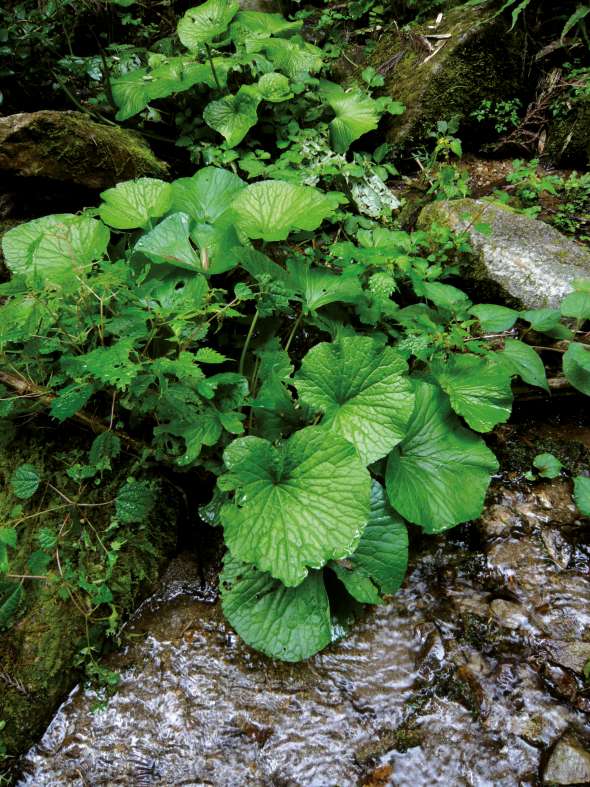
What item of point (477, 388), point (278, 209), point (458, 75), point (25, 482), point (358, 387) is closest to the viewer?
point (25, 482)

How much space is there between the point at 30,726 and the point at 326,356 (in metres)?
1.53

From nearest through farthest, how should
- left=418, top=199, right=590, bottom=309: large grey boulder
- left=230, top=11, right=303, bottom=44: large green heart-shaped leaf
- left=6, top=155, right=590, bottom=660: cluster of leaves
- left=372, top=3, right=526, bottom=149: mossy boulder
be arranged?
left=6, top=155, right=590, bottom=660: cluster of leaves → left=418, top=199, right=590, bottom=309: large grey boulder → left=230, top=11, right=303, bottom=44: large green heart-shaped leaf → left=372, top=3, right=526, bottom=149: mossy boulder

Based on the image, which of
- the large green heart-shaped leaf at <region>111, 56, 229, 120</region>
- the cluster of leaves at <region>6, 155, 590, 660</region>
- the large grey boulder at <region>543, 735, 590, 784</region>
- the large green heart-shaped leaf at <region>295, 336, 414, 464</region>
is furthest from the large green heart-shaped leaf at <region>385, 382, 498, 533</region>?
the large green heart-shaped leaf at <region>111, 56, 229, 120</region>

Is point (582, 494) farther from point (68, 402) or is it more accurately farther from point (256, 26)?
point (256, 26)

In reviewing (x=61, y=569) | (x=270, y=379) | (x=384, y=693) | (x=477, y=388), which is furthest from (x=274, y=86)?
(x=384, y=693)

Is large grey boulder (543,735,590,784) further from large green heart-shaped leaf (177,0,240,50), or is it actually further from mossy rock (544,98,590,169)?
large green heart-shaped leaf (177,0,240,50)

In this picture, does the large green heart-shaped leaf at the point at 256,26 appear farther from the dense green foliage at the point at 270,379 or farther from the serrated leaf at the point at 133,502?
the serrated leaf at the point at 133,502

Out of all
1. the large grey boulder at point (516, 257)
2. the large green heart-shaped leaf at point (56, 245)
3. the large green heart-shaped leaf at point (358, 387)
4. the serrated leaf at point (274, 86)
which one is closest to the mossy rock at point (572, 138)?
the large grey boulder at point (516, 257)

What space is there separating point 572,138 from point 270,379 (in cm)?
292

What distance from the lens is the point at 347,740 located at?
60.2 inches

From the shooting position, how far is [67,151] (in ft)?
7.49

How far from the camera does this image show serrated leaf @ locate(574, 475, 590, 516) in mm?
1836

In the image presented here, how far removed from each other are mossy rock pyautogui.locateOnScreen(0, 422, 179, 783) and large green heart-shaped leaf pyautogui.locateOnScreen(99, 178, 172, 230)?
88 cm

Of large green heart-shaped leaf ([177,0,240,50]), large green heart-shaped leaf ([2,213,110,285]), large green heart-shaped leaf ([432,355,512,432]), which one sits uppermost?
large green heart-shaped leaf ([177,0,240,50])
